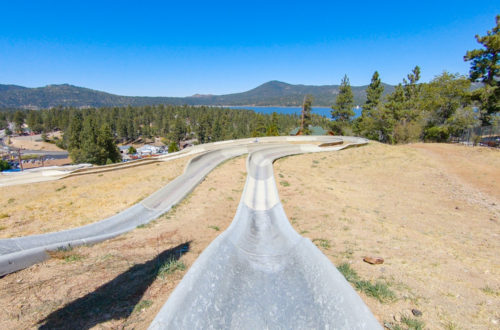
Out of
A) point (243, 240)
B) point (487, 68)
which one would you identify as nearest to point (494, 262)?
point (243, 240)

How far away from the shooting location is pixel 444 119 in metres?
33.7

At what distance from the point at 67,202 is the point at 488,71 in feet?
151

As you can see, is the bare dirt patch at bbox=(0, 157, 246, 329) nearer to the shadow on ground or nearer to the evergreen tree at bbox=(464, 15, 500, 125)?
the shadow on ground

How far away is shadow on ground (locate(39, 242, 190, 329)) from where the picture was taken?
367 centimetres

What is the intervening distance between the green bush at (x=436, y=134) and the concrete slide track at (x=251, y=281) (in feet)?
120

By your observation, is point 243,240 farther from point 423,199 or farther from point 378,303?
point 423,199

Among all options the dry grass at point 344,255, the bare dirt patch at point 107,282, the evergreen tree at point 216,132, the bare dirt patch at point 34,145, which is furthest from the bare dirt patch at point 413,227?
the bare dirt patch at point 34,145

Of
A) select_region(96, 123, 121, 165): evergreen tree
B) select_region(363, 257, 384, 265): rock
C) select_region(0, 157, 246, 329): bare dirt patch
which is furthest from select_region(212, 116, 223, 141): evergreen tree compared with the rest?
select_region(363, 257, 384, 265): rock

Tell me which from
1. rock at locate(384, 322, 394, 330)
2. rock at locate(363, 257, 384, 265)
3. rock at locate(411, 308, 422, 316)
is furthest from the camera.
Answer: rock at locate(363, 257, 384, 265)

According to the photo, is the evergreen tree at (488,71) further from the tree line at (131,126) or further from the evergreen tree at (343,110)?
the tree line at (131,126)

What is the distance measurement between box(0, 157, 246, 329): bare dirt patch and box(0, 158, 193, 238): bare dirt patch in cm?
337

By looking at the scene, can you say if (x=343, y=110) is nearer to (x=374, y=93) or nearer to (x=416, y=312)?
(x=374, y=93)

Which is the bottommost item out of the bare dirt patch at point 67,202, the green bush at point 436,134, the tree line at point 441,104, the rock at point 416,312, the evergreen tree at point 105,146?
the evergreen tree at point 105,146

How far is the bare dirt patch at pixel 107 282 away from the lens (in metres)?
3.79
